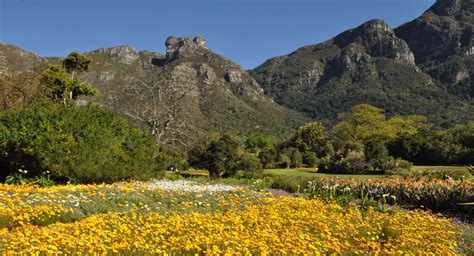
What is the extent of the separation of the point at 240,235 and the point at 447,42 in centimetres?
15991

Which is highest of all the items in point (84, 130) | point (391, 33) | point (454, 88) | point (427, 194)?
point (391, 33)

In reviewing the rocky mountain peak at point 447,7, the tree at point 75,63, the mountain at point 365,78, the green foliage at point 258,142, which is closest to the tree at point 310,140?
the green foliage at point 258,142

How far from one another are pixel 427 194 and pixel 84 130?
11.6 m

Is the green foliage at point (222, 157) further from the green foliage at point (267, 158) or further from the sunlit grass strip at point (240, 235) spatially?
the green foliage at point (267, 158)

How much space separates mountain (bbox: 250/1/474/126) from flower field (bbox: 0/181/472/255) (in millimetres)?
89064

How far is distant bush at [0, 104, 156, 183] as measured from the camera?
14.2m

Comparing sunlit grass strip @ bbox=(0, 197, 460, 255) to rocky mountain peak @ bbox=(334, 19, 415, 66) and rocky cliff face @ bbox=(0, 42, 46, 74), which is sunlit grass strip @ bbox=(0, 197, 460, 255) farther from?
rocky mountain peak @ bbox=(334, 19, 415, 66)

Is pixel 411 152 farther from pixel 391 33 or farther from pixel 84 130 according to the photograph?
pixel 391 33

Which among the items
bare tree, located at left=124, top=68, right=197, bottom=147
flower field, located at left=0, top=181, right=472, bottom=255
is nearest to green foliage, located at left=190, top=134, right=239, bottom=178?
bare tree, located at left=124, top=68, right=197, bottom=147

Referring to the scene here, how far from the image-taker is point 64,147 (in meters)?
14.4

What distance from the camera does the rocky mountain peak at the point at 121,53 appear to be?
357 feet

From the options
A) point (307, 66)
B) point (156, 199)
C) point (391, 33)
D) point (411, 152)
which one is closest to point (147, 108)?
point (156, 199)

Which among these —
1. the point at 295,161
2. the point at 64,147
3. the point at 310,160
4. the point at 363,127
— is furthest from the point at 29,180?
the point at 363,127

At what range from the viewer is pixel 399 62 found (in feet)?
445
